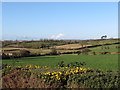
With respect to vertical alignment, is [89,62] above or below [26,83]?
below

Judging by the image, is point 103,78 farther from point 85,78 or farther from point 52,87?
point 52,87

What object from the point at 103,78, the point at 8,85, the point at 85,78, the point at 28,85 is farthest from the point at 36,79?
the point at 103,78

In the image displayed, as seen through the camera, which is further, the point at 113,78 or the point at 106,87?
the point at 113,78

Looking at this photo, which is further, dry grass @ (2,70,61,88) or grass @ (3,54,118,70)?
grass @ (3,54,118,70)

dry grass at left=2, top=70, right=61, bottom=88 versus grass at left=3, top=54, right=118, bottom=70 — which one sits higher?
dry grass at left=2, top=70, right=61, bottom=88

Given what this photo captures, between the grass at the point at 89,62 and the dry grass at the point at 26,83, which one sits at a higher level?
the dry grass at the point at 26,83

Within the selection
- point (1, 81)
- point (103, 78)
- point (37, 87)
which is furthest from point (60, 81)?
point (1, 81)

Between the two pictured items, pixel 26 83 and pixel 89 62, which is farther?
pixel 89 62

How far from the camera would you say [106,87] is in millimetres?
6586

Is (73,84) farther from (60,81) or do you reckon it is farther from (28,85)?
(28,85)

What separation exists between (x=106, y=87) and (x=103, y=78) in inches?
18.0

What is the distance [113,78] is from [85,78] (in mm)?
959

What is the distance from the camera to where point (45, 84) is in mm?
6551

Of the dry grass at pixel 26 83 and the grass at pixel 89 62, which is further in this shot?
the grass at pixel 89 62
